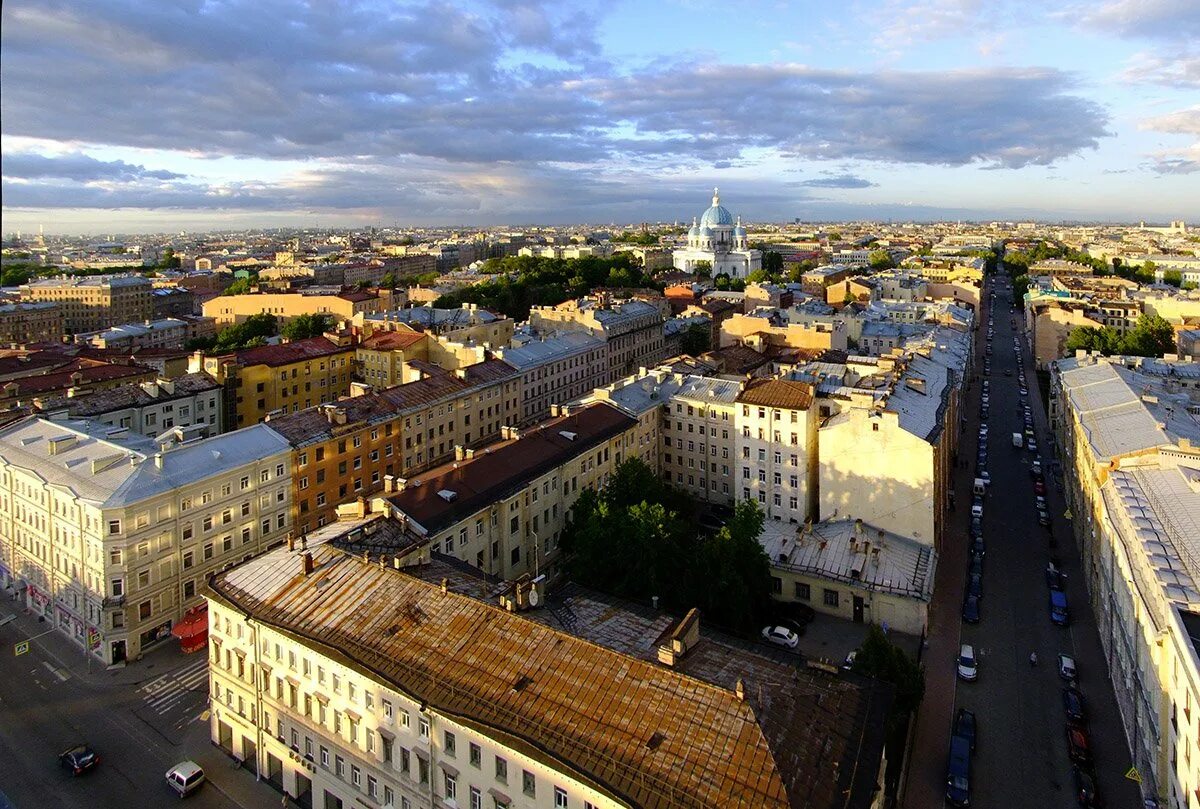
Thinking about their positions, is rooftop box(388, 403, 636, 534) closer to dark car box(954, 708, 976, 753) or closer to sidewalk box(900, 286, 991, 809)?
sidewalk box(900, 286, 991, 809)

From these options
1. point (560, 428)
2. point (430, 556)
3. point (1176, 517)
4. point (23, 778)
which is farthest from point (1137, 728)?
point (23, 778)

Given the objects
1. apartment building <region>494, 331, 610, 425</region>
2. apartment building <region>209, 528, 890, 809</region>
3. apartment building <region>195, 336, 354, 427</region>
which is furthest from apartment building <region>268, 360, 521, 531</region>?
apartment building <region>209, 528, 890, 809</region>

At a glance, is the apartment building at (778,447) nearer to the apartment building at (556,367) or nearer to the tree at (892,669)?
the tree at (892,669)

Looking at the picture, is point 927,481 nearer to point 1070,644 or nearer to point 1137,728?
point 1070,644

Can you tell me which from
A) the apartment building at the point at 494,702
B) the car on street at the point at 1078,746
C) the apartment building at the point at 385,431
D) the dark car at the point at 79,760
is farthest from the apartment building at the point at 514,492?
the car on street at the point at 1078,746

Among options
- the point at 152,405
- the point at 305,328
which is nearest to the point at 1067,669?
the point at 152,405

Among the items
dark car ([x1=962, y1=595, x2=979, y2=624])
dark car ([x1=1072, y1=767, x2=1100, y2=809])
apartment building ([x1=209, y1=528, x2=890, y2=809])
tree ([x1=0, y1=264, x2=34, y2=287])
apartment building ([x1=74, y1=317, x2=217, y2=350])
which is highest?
tree ([x1=0, y1=264, x2=34, y2=287])

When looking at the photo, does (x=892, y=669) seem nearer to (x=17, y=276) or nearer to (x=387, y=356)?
(x=387, y=356)
